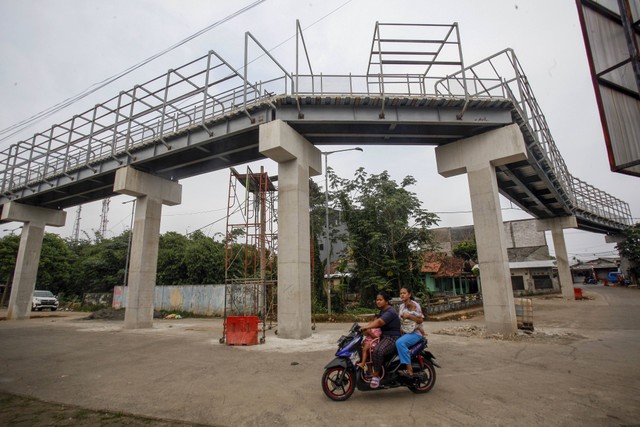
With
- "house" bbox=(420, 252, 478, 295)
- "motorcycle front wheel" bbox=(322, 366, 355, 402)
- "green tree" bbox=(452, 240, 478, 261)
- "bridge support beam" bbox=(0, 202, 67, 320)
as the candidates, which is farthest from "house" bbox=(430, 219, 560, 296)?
"bridge support beam" bbox=(0, 202, 67, 320)

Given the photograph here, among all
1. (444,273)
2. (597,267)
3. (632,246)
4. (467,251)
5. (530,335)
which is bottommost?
(530,335)

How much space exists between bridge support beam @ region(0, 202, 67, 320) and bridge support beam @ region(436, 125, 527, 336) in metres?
30.8

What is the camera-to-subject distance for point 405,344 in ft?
17.7

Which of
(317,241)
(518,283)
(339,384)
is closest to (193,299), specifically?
(317,241)

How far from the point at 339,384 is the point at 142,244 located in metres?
16.3

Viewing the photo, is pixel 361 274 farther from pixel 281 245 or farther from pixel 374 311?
pixel 281 245

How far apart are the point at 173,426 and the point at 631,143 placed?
29.0 ft

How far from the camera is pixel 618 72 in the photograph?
19.8 ft

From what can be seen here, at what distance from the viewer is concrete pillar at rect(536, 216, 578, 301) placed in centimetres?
3154

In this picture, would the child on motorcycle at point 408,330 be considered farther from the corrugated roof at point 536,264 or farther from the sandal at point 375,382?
the corrugated roof at point 536,264

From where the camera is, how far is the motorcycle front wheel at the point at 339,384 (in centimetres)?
538

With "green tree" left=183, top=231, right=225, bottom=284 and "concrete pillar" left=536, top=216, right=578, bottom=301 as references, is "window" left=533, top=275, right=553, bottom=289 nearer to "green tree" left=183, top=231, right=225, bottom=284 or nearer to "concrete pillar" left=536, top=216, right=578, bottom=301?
"concrete pillar" left=536, top=216, right=578, bottom=301

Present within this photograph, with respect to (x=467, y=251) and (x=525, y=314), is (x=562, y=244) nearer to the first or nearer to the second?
(x=467, y=251)

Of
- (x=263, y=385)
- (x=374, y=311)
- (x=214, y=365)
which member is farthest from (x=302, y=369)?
(x=374, y=311)
